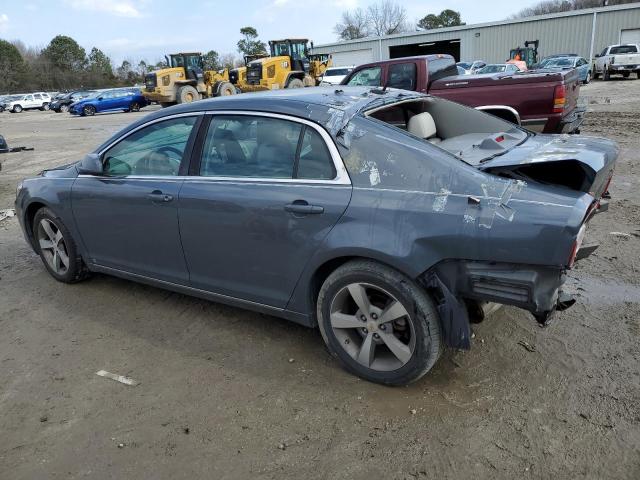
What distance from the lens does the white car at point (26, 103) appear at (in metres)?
45.0

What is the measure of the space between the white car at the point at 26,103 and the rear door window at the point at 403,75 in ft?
147

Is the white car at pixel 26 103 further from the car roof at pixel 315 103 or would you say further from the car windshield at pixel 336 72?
the car roof at pixel 315 103

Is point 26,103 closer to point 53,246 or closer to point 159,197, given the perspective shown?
point 53,246

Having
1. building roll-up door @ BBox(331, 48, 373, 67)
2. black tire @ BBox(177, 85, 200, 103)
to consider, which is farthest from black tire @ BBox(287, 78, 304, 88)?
building roll-up door @ BBox(331, 48, 373, 67)

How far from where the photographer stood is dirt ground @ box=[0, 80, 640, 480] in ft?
8.27

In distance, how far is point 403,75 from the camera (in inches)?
389

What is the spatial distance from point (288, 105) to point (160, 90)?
83.8 ft

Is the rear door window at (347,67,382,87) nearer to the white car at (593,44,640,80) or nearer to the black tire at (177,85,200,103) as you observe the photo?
the black tire at (177,85,200,103)

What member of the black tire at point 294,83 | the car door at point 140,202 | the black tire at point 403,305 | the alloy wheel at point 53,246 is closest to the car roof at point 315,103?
the car door at point 140,202

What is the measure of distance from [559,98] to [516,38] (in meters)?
38.8

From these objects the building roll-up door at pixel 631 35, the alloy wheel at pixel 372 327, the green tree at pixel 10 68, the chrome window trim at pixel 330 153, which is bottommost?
the alloy wheel at pixel 372 327

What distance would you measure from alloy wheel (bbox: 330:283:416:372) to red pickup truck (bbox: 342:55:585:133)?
201 inches

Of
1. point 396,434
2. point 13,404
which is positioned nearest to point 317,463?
point 396,434

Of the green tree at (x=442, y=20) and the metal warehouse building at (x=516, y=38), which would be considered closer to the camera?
the metal warehouse building at (x=516, y=38)
